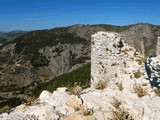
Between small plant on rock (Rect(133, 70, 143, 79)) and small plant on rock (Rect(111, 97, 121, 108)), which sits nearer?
small plant on rock (Rect(111, 97, 121, 108))

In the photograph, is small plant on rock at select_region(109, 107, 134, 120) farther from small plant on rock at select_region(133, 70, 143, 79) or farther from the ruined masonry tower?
the ruined masonry tower

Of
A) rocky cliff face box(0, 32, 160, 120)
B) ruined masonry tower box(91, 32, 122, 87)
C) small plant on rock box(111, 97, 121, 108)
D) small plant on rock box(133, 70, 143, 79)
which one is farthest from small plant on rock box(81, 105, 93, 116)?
ruined masonry tower box(91, 32, 122, 87)

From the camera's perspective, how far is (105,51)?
66.8 ft

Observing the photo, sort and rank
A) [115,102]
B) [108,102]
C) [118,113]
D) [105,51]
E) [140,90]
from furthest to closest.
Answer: [105,51] → [140,90] → [108,102] → [115,102] → [118,113]

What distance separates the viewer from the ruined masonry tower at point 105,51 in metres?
20.2

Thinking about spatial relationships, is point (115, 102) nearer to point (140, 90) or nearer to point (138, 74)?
point (140, 90)

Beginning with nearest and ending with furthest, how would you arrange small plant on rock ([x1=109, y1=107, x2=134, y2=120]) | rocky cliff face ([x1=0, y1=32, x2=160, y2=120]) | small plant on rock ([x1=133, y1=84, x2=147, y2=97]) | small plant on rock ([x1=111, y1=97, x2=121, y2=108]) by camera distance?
small plant on rock ([x1=109, y1=107, x2=134, y2=120]) → rocky cliff face ([x1=0, y1=32, x2=160, y2=120]) → small plant on rock ([x1=111, y1=97, x2=121, y2=108]) → small plant on rock ([x1=133, y1=84, x2=147, y2=97])

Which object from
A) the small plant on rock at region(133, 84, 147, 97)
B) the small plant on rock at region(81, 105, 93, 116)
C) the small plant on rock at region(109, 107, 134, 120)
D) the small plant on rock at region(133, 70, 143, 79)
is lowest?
the small plant on rock at region(109, 107, 134, 120)

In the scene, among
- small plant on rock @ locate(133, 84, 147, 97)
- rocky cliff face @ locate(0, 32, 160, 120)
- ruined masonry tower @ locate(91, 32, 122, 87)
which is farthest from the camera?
ruined masonry tower @ locate(91, 32, 122, 87)

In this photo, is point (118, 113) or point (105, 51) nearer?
point (118, 113)

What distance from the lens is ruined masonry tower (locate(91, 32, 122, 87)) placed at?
66.1 feet

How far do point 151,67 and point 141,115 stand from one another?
5.67 meters

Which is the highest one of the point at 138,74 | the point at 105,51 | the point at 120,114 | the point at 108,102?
the point at 105,51

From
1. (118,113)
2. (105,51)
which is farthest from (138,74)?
(118,113)
